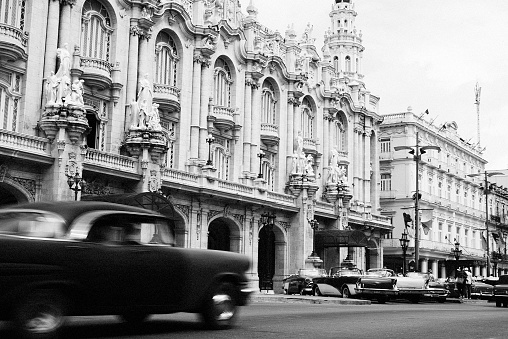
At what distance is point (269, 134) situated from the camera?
46500 millimetres

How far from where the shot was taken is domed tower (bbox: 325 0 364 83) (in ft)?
200

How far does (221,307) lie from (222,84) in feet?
105

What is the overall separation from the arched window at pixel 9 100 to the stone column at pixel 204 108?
11.7m

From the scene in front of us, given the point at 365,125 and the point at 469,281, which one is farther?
the point at 365,125

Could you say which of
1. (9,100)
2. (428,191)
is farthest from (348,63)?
(9,100)

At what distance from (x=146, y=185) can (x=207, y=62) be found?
35.8 ft

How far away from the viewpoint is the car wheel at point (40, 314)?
9.38 metres

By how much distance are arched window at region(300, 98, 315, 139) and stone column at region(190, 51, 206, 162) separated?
39.0 feet

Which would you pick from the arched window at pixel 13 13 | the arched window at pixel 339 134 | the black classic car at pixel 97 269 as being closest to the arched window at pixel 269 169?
the arched window at pixel 339 134

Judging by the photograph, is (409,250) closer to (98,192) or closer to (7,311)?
(98,192)

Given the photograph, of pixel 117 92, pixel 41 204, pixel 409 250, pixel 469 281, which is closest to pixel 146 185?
pixel 117 92

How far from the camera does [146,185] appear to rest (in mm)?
33594

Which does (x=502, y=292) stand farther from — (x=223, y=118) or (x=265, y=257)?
(x=265, y=257)

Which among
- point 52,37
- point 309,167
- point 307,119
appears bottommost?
point 309,167
